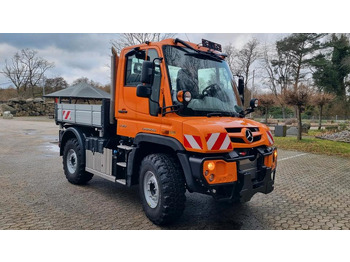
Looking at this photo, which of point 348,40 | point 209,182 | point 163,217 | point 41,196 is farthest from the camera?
point 348,40

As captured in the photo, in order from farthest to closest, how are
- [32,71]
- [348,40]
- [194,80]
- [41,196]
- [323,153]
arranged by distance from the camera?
[32,71]
[348,40]
[323,153]
[41,196]
[194,80]

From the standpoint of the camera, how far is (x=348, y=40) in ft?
97.8

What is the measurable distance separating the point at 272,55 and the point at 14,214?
115ft

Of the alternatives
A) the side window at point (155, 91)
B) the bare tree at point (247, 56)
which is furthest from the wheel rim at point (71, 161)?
the bare tree at point (247, 56)

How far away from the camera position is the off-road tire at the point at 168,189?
3.99m

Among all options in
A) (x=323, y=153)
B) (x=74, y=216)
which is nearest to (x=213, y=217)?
(x=74, y=216)

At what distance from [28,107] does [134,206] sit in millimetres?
39418

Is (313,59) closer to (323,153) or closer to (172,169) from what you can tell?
(323,153)

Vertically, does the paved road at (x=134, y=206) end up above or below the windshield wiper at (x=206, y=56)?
below

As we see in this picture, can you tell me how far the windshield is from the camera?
14.1ft

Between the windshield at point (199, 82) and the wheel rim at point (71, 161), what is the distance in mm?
3436

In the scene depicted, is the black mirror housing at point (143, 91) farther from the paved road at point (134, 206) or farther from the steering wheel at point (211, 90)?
the paved road at point (134, 206)

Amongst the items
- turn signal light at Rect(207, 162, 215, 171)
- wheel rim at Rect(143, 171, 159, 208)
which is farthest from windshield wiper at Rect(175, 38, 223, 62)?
wheel rim at Rect(143, 171, 159, 208)

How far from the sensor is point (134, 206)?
16.7 feet
